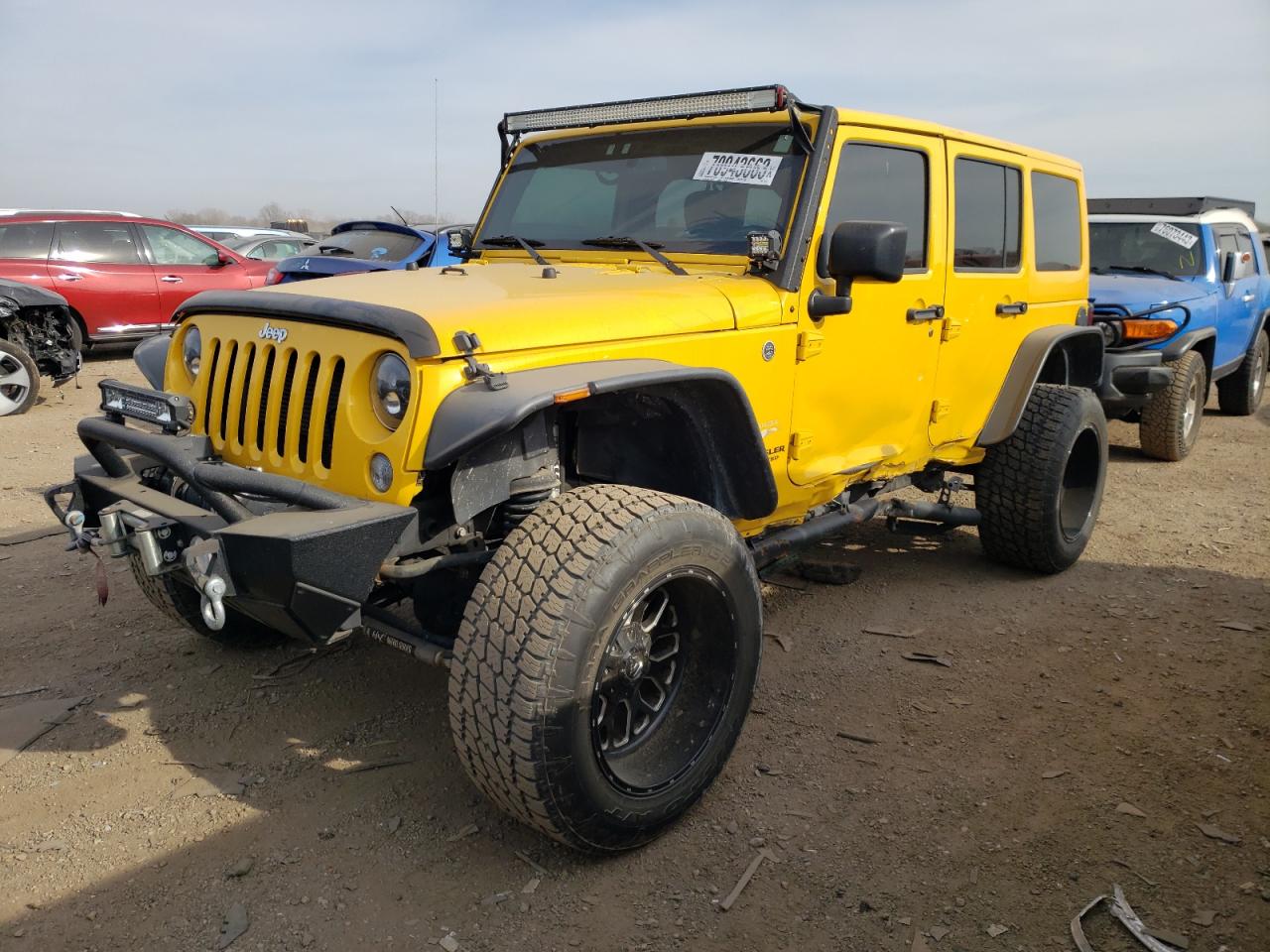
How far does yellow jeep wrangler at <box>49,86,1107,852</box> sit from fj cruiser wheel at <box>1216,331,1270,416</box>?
6414 millimetres

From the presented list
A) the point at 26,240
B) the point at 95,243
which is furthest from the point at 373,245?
the point at 26,240

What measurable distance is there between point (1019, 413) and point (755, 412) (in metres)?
1.92

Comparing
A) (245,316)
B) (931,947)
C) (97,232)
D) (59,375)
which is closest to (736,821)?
(931,947)

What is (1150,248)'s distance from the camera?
8117mm

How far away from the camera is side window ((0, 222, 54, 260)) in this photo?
10.2 m

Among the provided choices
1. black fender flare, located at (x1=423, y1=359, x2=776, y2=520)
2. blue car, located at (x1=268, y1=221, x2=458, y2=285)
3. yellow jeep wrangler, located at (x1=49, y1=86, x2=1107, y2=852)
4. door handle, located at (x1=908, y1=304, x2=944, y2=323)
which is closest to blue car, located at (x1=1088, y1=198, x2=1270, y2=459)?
yellow jeep wrangler, located at (x1=49, y1=86, x2=1107, y2=852)

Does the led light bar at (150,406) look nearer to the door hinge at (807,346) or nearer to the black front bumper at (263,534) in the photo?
the black front bumper at (263,534)

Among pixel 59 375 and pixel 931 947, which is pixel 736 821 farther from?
pixel 59 375

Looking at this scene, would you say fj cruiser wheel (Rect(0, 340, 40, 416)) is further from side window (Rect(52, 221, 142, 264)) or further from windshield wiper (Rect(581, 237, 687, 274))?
windshield wiper (Rect(581, 237, 687, 274))

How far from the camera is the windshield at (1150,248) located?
7992 millimetres

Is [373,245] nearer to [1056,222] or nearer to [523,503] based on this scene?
[1056,222]

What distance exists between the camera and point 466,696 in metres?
2.52

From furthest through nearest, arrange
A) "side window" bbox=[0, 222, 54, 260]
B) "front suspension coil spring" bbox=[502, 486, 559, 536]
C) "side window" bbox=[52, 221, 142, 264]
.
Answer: "side window" bbox=[52, 221, 142, 264], "side window" bbox=[0, 222, 54, 260], "front suspension coil spring" bbox=[502, 486, 559, 536]

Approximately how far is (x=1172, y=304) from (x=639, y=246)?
18.1 ft
